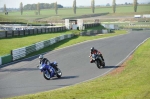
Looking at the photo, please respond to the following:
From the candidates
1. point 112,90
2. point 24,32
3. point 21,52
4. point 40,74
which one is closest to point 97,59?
point 40,74

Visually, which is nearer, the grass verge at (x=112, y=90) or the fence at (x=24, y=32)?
the grass verge at (x=112, y=90)

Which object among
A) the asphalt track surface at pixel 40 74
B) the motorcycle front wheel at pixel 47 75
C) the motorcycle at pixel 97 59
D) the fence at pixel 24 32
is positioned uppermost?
the fence at pixel 24 32

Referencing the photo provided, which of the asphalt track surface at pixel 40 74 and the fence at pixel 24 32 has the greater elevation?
the fence at pixel 24 32

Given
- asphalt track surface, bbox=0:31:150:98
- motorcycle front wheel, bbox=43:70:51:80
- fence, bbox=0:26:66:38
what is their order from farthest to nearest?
fence, bbox=0:26:66:38 → motorcycle front wheel, bbox=43:70:51:80 → asphalt track surface, bbox=0:31:150:98

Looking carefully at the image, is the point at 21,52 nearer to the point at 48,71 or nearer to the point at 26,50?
the point at 26,50

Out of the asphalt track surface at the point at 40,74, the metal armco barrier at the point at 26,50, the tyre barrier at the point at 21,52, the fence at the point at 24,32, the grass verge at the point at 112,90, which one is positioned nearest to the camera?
the grass verge at the point at 112,90

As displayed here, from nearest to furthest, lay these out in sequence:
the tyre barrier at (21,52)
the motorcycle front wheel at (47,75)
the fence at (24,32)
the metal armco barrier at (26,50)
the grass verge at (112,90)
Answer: the grass verge at (112,90)
the motorcycle front wheel at (47,75)
the tyre barrier at (21,52)
the metal armco barrier at (26,50)
the fence at (24,32)

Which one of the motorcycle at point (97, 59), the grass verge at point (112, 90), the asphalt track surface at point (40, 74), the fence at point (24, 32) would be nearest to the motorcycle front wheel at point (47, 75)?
the asphalt track surface at point (40, 74)

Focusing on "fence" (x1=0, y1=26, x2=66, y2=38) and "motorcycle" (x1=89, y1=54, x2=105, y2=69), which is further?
"fence" (x1=0, y1=26, x2=66, y2=38)

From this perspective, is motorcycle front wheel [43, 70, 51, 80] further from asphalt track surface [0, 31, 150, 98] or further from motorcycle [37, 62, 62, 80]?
asphalt track surface [0, 31, 150, 98]

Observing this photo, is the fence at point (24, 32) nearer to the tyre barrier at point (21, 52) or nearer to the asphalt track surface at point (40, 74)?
the tyre barrier at point (21, 52)

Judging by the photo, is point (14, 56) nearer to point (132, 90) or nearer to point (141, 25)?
point (132, 90)

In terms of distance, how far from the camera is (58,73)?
20625mm

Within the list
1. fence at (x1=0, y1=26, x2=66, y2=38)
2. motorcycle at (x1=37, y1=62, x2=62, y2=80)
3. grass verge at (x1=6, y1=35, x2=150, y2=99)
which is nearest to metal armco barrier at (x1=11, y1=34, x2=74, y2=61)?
fence at (x1=0, y1=26, x2=66, y2=38)
